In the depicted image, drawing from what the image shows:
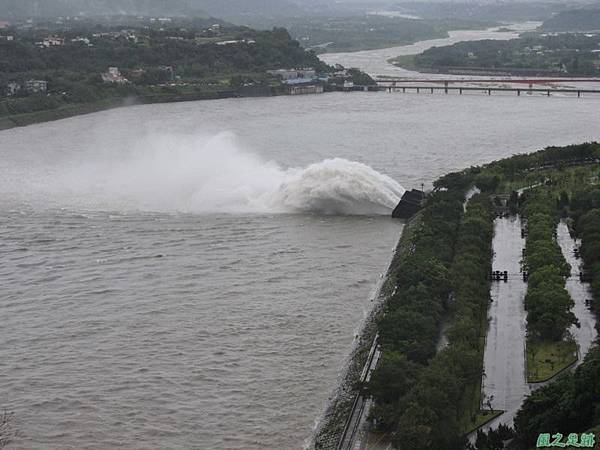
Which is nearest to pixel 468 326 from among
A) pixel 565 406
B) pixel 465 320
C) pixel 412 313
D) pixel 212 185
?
pixel 465 320

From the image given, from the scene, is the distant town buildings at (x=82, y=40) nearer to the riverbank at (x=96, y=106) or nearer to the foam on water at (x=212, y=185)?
the riverbank at (x=96, y=106)

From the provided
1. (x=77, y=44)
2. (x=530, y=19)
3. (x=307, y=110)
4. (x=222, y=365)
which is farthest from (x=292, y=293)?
(x=530, y=19)

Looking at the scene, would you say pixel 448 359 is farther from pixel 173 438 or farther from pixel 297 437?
pixel 173 438

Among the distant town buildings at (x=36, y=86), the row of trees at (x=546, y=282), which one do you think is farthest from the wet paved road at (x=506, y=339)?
the distant town buildings at (x=36, y=86)

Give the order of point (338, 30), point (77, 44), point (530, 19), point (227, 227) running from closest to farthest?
1. point (227, 227)
2. point (77, 44)
3. point (338, 30)
4. point (530, 19)

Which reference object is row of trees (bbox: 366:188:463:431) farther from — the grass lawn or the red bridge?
the red bridge

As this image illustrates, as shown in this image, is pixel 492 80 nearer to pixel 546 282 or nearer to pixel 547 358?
pixel 546 282
